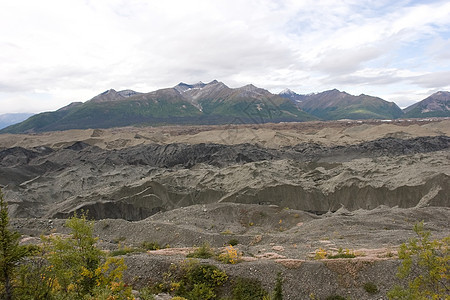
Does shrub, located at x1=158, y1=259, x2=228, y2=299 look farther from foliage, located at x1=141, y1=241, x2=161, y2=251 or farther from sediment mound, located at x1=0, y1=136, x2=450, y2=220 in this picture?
sediment mound, located at x1=0, y1=136, x2=450, y2=220

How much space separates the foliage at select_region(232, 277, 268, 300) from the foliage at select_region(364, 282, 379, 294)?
4.12 m

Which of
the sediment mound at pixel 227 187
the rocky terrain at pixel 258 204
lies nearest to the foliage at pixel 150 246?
the rocky terrain at pixel 258 204

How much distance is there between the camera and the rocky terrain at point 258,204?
48.9 feet

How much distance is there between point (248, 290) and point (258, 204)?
22.6m

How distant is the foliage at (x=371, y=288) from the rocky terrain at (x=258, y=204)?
0.13m

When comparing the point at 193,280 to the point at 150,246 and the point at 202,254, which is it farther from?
the point at 150,246

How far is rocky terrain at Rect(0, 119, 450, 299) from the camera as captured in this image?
14898mm

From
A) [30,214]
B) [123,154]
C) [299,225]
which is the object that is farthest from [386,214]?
[123,154]

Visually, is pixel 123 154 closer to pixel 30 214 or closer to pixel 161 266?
pixel 30 214

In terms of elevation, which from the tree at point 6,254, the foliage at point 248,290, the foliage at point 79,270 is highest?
the tree at point 6,254

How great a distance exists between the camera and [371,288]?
1342cm

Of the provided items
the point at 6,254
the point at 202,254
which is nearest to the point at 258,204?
the point at 202,254

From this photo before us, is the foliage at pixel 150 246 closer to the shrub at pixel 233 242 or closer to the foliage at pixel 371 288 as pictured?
the shrub at pixel 233 242

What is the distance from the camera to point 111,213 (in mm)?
36938
